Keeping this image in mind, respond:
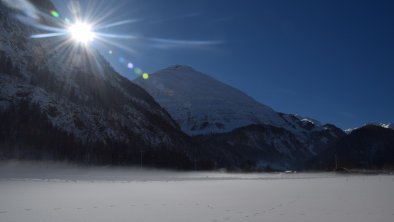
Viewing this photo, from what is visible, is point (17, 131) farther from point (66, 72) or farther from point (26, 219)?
point (26, 219)

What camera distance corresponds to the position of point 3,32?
603 feet

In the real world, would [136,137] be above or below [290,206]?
above

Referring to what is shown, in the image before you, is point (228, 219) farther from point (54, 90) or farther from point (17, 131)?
point (54, 90)

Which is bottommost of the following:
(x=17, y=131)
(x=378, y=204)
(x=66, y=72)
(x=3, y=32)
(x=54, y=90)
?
(x=378, y=204)

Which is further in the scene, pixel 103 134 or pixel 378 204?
pixel 103 134

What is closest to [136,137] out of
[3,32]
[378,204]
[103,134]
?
[103,134]

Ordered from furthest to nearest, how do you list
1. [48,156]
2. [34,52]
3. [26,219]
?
[34,52]
[48,156]
[26,219]

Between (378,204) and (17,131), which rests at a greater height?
(17,131)

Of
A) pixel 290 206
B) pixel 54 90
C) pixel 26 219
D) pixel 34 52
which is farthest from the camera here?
pixel 34 52

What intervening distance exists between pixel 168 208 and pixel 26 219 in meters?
9.02

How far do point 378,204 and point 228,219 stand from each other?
1413 cm

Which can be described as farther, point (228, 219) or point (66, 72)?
point (66, 72)

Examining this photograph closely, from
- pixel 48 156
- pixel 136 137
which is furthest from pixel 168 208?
pixel 136 137

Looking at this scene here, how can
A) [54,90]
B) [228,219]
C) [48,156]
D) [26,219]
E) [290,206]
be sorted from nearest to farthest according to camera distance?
[26,219], [228,219], [290,206], [48,156], [54,90]
